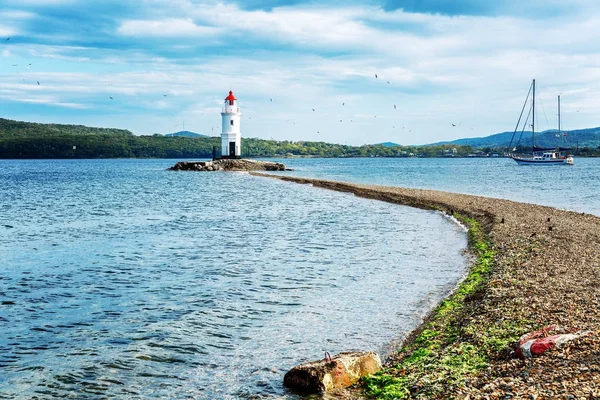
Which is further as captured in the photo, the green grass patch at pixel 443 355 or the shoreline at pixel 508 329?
the green grass patch at pixel 443 355

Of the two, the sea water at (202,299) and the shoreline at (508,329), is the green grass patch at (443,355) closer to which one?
the shoreline at (508,329)

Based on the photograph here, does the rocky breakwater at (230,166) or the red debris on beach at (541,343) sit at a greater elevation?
the rocky breakwater at (230,166)

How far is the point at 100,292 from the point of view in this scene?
59.2 feet

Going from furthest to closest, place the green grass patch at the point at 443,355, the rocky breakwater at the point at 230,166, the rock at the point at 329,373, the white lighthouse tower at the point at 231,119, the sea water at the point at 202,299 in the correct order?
the rocky breakwater at the point at 230,166
the white lighthouse tower at the point at 231,119
the sea water at the point at 202,299
the rock at the point at 329,373
the green grass patch at the point at 443,355

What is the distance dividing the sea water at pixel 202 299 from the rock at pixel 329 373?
37 cm

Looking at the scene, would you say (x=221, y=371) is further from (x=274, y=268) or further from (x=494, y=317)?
(x=274, y=268)

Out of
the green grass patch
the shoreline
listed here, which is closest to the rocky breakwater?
the shoreline

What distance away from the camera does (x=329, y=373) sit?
1034cm

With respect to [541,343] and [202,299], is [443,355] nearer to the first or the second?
[541,343]

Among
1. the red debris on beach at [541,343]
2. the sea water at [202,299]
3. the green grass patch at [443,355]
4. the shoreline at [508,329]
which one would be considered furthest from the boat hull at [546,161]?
the red debris on beach at [541,343]

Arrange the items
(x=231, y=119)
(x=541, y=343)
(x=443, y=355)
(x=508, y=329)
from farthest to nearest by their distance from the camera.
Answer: (x=231, y=119), (x=508, y=329), (x=443, y=355), (x=541, y=343)

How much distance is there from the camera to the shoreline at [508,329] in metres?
8.98

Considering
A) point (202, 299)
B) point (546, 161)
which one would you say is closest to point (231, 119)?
point (546, 161)

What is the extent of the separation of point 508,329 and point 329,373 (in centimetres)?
446
